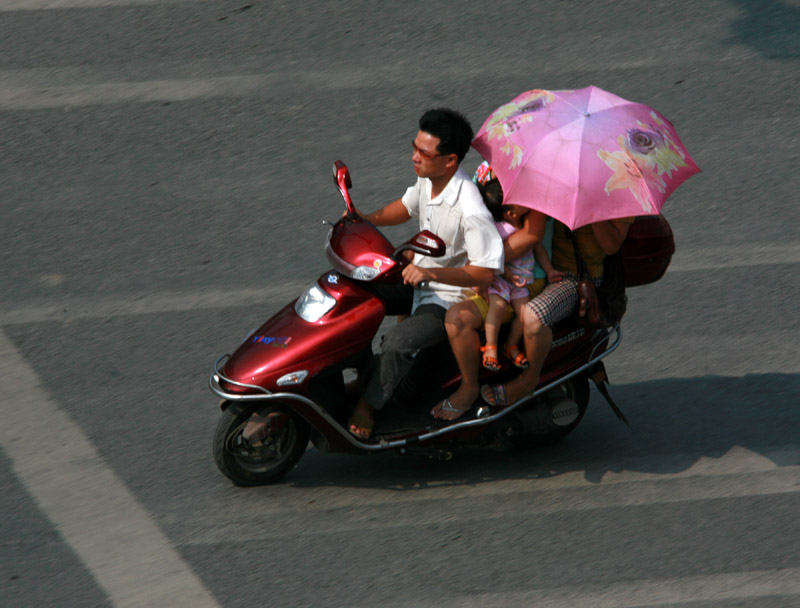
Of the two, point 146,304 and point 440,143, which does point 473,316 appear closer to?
point 440,143

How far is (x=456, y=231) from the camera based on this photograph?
5.34m

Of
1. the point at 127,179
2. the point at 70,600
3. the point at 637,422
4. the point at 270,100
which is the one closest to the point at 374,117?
the point at 270,100

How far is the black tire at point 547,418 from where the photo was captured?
227 inches

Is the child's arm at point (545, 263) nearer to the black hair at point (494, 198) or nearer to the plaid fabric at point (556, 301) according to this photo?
the plaid fabric at point (556, 301)

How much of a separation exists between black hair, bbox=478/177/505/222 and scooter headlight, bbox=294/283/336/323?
0.87 metres

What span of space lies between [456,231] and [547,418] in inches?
43.5

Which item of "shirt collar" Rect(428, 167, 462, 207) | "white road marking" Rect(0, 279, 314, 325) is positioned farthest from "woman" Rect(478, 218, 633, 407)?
"white road marking" Rect(0, 279, 314, 325)

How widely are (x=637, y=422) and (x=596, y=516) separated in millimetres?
957

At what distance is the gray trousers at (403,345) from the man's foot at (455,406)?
0.29 meters

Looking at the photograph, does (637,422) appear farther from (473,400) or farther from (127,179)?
(127,179)

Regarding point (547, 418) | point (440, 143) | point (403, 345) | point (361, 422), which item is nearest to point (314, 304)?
point (403, 345)

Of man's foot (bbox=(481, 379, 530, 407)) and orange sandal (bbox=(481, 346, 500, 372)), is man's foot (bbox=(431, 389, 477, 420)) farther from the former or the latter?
orange sandal (bbox=(481, 346, 500, 372))

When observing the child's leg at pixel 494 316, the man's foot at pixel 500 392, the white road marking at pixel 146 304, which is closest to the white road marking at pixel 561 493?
the man's foot at pixel 500 392

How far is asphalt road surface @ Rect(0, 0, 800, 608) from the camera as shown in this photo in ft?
16.8
